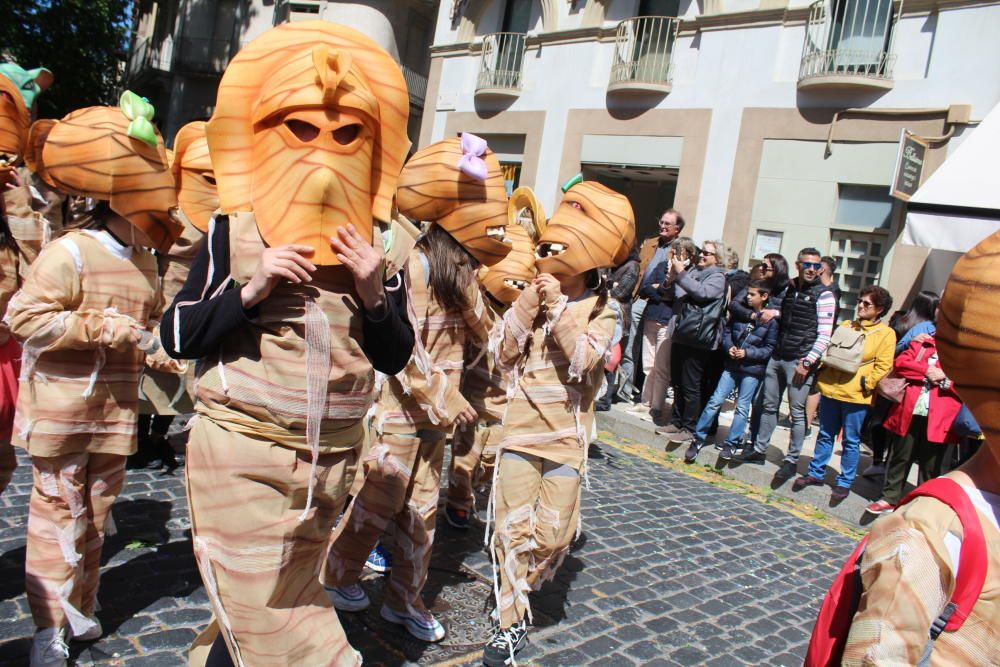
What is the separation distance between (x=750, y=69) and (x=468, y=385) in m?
10.2

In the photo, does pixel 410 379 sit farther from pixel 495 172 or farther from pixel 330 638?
pixel 330 638

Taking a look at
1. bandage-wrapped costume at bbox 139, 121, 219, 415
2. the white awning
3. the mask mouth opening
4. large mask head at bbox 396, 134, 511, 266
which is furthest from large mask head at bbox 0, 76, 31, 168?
the white awning

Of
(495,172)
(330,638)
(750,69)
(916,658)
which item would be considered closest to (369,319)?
(330,638)

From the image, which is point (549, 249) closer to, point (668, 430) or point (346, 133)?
point (346, 133)

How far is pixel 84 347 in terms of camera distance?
9.64 ft

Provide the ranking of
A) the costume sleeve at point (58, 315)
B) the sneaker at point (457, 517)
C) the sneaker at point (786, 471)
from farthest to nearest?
the sneaker at point (786, 471)
the sneaker at point (457, 517)
the costume sleeve at point (58, 315)

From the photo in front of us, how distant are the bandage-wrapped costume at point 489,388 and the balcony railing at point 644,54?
983 cm

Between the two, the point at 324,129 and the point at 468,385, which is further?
the point at 468,385

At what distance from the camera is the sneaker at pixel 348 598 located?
372 centimetres

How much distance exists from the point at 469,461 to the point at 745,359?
351cm

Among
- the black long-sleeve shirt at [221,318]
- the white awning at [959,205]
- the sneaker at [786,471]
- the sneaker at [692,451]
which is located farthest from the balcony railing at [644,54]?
the black long-sleeve shirt at [221,318]

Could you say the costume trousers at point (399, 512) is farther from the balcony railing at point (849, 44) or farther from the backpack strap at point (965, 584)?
the balcony railing at point (849, 44)

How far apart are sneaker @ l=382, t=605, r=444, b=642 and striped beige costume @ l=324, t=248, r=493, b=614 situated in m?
0.03

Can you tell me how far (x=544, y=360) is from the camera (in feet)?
12.1
